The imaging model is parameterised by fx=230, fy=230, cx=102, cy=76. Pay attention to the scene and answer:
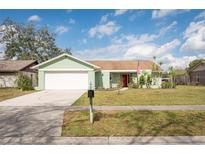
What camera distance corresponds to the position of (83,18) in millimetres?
19641

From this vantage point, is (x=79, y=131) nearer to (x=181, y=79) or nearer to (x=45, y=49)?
(x=181, y=79)

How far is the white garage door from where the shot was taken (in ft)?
75.4

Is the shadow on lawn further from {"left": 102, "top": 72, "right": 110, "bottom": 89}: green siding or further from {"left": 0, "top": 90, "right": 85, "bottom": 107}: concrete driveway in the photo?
{"left": 102, "top": 72, "right": 110, "bottom": 89}: green siding

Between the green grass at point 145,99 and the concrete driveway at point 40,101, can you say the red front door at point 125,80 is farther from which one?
the concrete driveway at point 40,101

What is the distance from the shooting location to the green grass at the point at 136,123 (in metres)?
6.37

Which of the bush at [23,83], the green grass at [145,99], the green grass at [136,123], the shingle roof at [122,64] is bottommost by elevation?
the green grass at [136,123]

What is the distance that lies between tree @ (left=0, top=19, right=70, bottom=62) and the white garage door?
23.8 metres

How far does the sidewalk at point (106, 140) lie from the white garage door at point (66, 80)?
17056 mm

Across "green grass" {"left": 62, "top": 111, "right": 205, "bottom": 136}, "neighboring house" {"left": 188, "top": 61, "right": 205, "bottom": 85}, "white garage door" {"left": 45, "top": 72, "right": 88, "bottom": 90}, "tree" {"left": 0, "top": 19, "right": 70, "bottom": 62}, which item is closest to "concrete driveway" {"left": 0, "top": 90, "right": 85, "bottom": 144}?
"green grass" {"left": 62, "top": 111, "right": 205, "bottom": 136}

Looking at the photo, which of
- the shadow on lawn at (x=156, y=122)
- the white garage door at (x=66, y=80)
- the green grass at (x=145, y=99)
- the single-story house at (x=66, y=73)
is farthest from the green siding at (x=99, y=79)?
the shadow on lawn at (x=156, y=122)

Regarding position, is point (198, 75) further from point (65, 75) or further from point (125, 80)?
point (65, 75)
